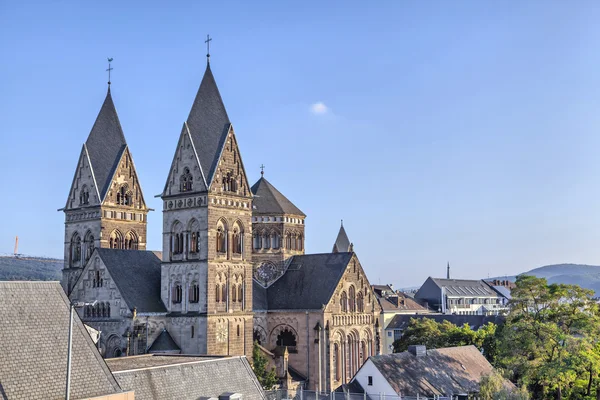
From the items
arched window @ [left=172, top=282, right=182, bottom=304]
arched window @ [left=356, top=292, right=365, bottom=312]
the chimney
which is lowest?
the chimney

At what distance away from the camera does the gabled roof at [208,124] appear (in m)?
64.6

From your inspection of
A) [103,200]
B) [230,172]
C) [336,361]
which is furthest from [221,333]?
[103,200]

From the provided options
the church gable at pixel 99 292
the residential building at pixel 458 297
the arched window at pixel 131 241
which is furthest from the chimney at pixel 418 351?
the residential building at pixel 458 297

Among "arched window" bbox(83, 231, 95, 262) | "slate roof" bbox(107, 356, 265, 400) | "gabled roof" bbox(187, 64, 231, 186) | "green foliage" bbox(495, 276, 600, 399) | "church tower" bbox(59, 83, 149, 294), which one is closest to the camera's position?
"slate roof" bbox(107, 356, 265, 400)

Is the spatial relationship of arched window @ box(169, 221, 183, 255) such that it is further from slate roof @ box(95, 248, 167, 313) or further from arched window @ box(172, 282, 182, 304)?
slate roof @ box(95, 248, 167, 313)

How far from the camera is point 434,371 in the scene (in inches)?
2400

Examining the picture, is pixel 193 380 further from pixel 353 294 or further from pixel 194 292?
pixel 353 294

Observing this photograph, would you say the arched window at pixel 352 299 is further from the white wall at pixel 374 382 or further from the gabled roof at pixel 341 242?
the gabled roof at pixel 341 242

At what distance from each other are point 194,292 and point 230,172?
11419mm

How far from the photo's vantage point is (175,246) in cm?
6544

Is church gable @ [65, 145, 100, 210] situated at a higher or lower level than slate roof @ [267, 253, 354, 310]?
higher

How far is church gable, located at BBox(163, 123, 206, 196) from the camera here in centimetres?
6406

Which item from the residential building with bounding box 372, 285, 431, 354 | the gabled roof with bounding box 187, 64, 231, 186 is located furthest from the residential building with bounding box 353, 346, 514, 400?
the residential building with bounding box 372, 285, 431, 354

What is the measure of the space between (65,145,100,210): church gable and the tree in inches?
895
